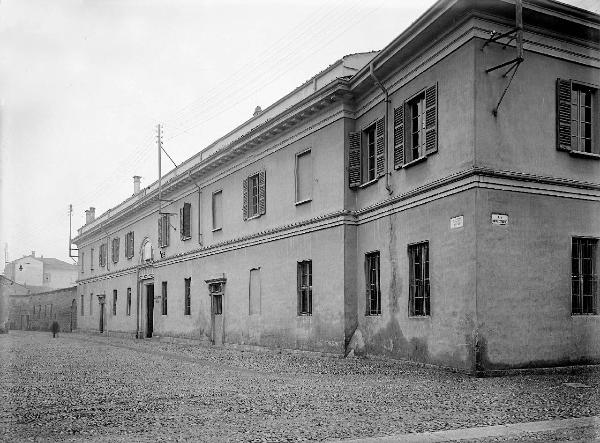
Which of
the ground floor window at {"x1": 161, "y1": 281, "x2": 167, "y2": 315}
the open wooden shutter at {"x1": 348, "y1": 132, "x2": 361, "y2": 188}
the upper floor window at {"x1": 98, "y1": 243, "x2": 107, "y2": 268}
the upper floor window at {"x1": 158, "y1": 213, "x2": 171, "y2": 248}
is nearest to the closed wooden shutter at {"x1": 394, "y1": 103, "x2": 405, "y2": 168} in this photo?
the open wooden shutter at {"x1": 348, "y1": 132, "x2": 361, "y2": 188}

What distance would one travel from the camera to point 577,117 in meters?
13.7

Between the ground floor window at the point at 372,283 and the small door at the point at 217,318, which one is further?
the small door at the point at 217,318

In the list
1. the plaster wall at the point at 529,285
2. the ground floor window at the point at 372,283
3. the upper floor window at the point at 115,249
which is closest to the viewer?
the plaster wall at the point at 529,285

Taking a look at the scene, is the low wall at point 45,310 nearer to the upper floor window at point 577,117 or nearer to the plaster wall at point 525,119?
the plaster wall at point 525,119

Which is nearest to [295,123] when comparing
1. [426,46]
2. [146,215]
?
[426,46]

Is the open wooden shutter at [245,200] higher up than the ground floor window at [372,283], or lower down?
higher up

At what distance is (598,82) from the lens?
1388cm

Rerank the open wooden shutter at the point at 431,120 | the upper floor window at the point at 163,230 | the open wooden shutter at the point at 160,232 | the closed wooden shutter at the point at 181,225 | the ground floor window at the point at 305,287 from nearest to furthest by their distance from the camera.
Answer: the open wooden shutter at the point at 431,120 → the ground floor window at the point at 305,287 → the closed wooden shutter at the point at 181,225 → the upper floor window at the point at 163,230 → the open wooden shutter at the point at 160,232

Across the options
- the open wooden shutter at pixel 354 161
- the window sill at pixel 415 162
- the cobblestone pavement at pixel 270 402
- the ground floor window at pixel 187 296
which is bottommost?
the cobblestone pavement at pixel 270 402

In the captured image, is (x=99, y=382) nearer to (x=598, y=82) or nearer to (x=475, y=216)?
(x=475, y=216)

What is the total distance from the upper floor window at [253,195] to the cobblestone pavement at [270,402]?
8.09 meters

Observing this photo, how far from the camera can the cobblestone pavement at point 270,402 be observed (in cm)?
693

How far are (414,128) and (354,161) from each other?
2575mm

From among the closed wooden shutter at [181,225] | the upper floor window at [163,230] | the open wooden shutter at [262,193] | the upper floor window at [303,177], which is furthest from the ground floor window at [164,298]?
the upper floor window at [303,177]
